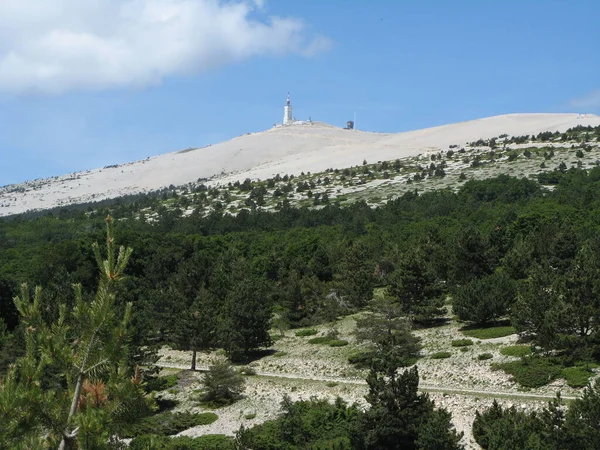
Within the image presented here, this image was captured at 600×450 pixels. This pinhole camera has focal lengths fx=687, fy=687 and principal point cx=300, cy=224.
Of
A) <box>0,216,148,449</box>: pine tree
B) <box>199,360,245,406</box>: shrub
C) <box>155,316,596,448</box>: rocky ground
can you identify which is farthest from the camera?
<box>199,360,245,406</box>: shrub

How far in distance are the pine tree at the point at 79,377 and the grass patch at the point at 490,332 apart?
33608 millimetres

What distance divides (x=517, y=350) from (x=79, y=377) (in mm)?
30609

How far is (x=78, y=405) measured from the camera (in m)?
10.3

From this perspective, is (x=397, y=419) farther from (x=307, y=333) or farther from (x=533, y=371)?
(x=307, y=333)

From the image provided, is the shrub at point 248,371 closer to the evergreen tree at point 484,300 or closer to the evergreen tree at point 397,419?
the evergreen tree at point 484,300

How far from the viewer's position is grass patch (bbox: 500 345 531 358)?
3606 centimetres

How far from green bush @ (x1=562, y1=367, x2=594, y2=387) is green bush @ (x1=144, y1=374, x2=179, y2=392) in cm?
2077

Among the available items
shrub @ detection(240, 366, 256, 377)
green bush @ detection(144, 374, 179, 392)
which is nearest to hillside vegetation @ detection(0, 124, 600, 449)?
green bush @ detection(144, 374, 179, 392)

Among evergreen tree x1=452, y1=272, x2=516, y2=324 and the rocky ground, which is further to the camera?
evergreen tree x1=452, y1=272, x2=516, y2=324

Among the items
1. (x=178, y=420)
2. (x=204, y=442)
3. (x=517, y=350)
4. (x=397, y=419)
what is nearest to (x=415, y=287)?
(x=517, y=350)

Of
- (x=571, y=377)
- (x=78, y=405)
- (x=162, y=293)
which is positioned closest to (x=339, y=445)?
(x=571, y=377)

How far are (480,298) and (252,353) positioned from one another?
1595 cm

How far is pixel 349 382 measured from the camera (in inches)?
1470

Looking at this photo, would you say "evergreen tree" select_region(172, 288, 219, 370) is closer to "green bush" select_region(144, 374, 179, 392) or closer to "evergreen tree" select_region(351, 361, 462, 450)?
"green bush" select_region(144, 374, 179, 392)
